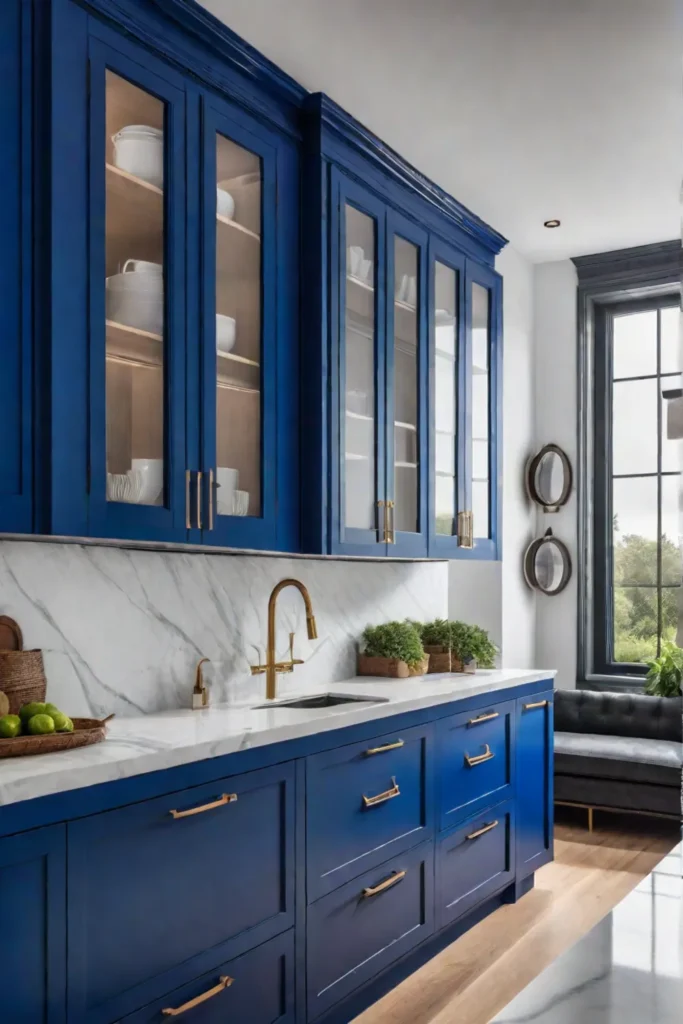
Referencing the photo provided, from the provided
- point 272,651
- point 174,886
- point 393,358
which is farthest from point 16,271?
point 393,358

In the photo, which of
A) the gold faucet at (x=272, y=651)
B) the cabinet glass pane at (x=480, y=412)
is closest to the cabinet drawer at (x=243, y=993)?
the gold faucet at (x=272, y=651)

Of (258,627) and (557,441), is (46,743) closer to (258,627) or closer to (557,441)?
(258,627)

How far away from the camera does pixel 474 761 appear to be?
3.27 m

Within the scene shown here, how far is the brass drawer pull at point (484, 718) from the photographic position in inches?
128

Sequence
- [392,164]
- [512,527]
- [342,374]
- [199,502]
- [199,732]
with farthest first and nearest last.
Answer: [512,527], [392,164], [342,374], [199,502], [199,732]

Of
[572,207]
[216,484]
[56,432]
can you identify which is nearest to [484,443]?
[572,207]

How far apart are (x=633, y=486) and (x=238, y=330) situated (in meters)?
2.99

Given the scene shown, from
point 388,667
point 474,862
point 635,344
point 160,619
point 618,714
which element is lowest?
point 474,862

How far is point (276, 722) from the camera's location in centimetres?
238

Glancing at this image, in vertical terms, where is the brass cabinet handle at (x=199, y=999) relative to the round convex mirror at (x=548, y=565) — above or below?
below

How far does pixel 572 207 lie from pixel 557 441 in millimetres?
1311

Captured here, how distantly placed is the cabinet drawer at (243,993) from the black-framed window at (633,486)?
3.15 meters

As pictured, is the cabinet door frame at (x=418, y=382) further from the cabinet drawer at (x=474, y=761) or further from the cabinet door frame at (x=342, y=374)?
the cabinet drawer at (x=474, y=761)

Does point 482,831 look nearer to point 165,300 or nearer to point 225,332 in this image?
point 225,332
